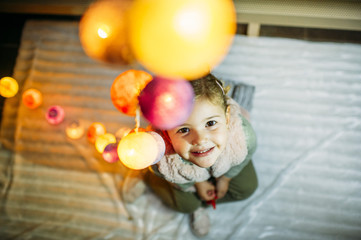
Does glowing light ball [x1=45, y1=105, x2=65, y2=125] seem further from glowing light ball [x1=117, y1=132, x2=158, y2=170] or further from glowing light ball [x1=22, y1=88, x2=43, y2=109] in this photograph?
glowing light ball [x1=117, y1=132, x2=158, y2=170]

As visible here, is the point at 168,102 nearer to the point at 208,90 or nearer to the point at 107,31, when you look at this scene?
the point at 208,90

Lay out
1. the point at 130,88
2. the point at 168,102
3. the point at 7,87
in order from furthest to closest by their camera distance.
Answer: the point at 7,87, the point at 130,88, the point at 168,102

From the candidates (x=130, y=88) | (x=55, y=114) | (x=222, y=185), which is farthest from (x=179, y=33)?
(x=55, y=114)

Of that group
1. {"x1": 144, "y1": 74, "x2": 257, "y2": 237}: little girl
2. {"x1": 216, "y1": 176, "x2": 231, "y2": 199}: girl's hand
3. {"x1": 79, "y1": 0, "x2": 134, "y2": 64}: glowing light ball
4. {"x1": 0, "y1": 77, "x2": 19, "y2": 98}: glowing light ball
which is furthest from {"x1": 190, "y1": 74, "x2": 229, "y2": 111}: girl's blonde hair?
{"x1": 0, "y1": 77, "x2": 19, "y2": 98}: glowing light ball

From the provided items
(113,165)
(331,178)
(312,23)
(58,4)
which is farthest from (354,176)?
(58,4)

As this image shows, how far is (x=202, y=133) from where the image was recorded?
19.7 inches

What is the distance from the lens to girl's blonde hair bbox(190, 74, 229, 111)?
497 mm

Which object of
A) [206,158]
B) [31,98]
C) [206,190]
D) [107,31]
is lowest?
[206,190]

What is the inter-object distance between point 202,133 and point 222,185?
31 centimetres

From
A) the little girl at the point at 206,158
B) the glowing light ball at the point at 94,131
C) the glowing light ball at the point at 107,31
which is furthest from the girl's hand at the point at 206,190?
the glowing light ball at the point at 107,31

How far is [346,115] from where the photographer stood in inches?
33.8

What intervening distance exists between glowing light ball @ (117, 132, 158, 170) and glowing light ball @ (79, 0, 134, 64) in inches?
17.7

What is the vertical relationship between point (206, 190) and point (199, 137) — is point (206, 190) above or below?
below

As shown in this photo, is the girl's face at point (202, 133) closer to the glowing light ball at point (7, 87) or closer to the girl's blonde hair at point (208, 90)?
the girl's blonde hair at point (208, 90)
